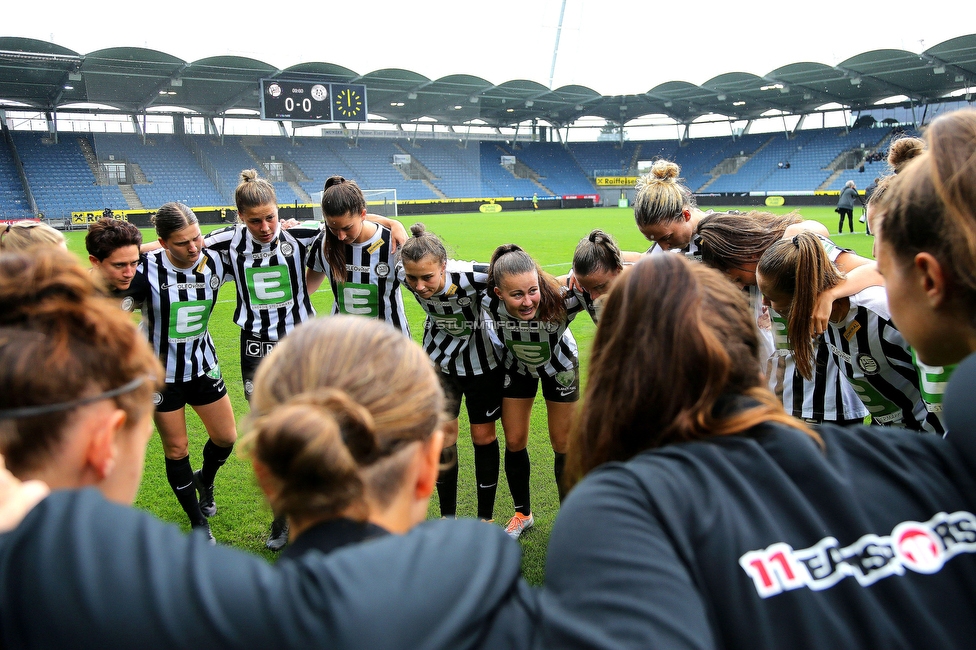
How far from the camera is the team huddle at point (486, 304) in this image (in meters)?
3.06

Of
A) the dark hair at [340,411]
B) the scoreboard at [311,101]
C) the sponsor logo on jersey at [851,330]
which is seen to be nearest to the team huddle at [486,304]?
the sponsor logo on jersey at [851,330]

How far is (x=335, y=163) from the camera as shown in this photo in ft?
150

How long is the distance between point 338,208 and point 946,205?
3.49 meters

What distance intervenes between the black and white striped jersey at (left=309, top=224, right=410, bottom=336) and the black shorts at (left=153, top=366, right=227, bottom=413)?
1.01 metres

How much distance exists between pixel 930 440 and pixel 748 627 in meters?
0.54

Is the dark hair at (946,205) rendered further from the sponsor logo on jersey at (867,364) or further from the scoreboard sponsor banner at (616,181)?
the scoreboard sponsor banner at (616,181)

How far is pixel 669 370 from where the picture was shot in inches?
49.1

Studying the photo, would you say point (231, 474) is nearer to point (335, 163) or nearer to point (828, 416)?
point (828, 416)

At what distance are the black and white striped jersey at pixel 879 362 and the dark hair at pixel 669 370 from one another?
1964mm

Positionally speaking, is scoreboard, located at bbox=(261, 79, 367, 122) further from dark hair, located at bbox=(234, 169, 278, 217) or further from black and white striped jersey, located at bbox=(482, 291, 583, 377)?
black and white striped jersey, located at bbox=(482, 291, 583, 377)

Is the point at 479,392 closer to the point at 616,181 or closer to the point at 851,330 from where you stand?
the point at 851,330

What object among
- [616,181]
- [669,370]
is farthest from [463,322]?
[616,181]

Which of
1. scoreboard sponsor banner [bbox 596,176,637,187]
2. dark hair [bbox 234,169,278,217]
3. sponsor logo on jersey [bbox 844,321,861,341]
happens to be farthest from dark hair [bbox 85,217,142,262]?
scoreboard sponsor banner [bbox 596,176,637,187]

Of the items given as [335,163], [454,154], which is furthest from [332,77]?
[454,154]
